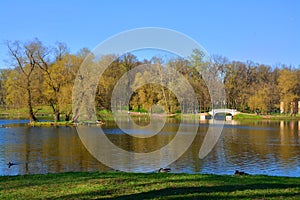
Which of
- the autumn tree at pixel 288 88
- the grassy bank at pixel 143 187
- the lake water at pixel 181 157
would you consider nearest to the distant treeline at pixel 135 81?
the autumn tree at pixel 288 88

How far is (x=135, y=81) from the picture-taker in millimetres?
51719

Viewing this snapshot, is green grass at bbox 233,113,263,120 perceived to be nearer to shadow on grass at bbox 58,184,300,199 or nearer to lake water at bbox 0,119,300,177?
lake water at bbox 0,119,300,177

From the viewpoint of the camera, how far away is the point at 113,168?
15.2 meters

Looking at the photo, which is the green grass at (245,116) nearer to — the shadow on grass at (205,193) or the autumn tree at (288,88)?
the autumn tree at (288,88)

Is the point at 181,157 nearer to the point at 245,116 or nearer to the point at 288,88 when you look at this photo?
the point at 245,116

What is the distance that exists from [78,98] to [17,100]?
8.48 meters

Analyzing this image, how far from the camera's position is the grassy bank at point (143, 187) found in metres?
7.90

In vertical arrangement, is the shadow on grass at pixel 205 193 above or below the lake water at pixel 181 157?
above

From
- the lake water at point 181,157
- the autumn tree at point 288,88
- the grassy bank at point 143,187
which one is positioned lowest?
the lake water at point 181,157

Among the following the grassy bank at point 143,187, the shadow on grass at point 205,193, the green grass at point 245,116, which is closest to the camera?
the shadow on grass at point 205,193

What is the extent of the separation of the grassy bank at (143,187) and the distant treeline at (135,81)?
1248 inches

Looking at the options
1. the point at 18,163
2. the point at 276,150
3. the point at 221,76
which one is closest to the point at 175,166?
the point at 18,163

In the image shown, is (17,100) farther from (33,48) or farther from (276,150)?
(276,150)

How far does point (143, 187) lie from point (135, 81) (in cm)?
4328
